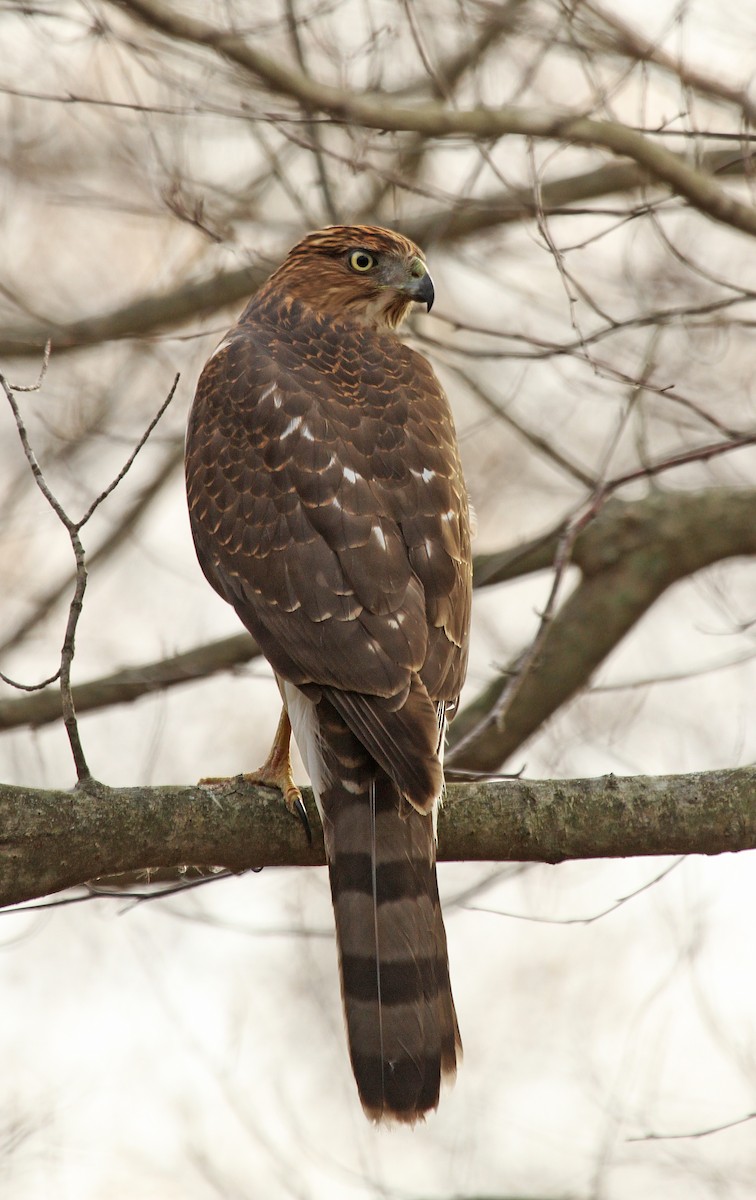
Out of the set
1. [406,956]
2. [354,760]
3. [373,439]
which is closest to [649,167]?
[373,439]

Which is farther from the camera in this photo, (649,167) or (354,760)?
(649,167)

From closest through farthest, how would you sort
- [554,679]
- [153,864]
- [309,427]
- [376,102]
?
[153,864], [309,427], [376,102], [554,679]

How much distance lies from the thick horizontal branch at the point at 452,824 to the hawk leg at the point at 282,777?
4cm

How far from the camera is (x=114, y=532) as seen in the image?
257 inches

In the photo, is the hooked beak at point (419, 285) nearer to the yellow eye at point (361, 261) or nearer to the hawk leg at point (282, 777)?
the yellow eye at point (361, 261)

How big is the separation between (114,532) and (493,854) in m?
3.48

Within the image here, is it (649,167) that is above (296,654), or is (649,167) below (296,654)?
above

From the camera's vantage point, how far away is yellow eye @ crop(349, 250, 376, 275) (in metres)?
5.06

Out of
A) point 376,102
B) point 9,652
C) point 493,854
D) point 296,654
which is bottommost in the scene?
point 493,854

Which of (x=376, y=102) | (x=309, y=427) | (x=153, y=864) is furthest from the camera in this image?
(x=376, y=102)

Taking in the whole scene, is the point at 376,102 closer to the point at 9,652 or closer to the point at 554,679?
the point at 554,679

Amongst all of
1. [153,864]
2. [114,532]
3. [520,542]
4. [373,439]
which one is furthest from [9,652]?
[153,864]

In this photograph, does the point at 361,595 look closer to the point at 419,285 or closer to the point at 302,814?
the point at 302,814

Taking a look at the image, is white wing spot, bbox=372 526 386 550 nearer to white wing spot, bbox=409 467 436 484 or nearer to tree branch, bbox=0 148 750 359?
white wing spot, bbox=409 467 436 484
